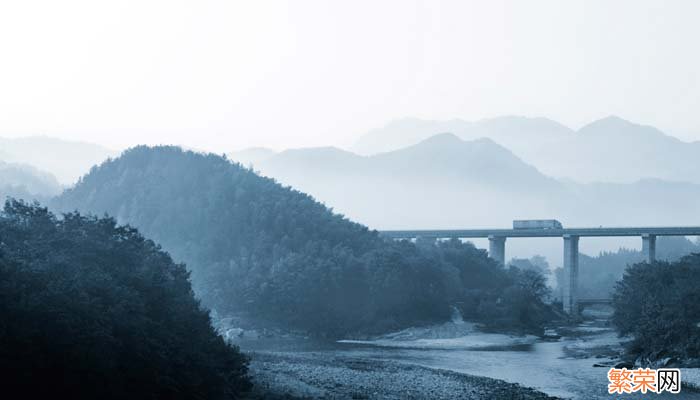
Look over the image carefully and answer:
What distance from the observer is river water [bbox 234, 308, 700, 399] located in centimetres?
6300

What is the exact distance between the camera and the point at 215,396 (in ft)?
154

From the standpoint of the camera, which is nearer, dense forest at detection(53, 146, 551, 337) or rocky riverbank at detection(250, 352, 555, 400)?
rocky riverbank at detection(250, 352, 555, 400)

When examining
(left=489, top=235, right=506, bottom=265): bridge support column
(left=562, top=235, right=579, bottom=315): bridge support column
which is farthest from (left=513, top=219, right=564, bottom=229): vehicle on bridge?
(left=562, top=235, right=579, bottom=315): bridge support column

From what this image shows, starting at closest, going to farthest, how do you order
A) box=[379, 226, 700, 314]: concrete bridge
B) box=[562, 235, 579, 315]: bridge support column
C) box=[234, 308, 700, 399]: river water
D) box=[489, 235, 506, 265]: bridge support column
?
box=[234, 308, 700, 399]: river water
box=[562, 235, 579, 315]: bridge support column
box=[379, 226, 700, 314]: concrete bridge
box=[489, 235, 506, 265]: bridge support column

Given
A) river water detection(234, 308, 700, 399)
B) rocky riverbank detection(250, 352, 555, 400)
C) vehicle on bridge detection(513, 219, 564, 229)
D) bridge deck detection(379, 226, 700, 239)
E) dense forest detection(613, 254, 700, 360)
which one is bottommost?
rocky riverbank detection(250, 352, 555, 400)

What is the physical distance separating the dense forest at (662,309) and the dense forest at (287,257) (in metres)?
15.3

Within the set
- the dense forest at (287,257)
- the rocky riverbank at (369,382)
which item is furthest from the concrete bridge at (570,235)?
the rocky riverbank at (369,382)

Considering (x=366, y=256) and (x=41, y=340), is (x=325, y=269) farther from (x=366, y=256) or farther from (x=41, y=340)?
(x=41, y=340)

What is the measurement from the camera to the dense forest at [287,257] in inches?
4419

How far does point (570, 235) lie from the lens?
14750 cm

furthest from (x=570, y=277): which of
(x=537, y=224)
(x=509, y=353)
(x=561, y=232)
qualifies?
(x=509, y=353)

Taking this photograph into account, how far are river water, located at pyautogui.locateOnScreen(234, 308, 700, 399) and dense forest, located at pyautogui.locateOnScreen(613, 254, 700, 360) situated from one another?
140 inches

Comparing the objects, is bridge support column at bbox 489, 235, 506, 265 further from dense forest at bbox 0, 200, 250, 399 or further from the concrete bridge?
dense forest at bbox 0, 200, 250, 399

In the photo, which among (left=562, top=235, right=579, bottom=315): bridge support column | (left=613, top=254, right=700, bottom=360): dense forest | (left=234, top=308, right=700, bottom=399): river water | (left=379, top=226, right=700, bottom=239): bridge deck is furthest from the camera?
(left=379, top=226, right=700, bottom=239): bridge deck
